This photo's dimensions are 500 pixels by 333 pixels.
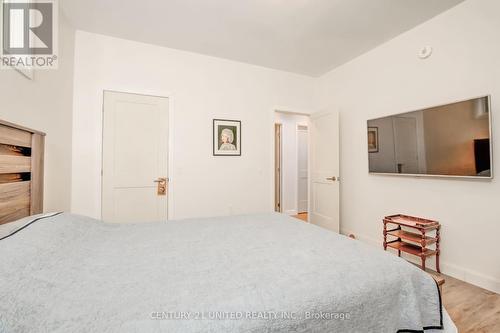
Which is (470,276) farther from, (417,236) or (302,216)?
(302,216)

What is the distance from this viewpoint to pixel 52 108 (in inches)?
84.9

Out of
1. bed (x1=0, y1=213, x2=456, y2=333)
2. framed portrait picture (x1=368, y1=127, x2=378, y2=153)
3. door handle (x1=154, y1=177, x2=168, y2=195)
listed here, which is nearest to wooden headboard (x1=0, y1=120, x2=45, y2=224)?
bed (x1=0, y1=213, x2=456, y2=333)

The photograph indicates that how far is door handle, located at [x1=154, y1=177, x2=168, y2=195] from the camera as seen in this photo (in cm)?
301

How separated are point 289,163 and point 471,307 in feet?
12.8

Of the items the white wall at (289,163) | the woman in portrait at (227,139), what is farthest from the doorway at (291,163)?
the woman in portrait at (227,139)

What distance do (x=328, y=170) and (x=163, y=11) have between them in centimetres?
307

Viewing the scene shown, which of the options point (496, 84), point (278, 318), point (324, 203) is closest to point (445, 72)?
point (496, 84)

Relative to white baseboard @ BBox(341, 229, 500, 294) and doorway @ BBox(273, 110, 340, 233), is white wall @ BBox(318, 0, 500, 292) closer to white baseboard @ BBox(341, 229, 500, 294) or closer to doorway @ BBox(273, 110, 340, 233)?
white baseboard @ BBox(341, 229, 500, 294)

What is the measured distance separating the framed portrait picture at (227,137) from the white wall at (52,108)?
176 cm

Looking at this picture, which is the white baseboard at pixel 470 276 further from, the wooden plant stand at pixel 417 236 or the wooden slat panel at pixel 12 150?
the wooden slat panel at pixel 12 150

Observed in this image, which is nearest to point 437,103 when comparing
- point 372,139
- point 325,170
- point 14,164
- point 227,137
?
point 372,139

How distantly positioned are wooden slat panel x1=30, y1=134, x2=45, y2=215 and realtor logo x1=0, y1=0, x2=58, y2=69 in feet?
1.81

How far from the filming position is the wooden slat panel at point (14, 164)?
1307 millimetres

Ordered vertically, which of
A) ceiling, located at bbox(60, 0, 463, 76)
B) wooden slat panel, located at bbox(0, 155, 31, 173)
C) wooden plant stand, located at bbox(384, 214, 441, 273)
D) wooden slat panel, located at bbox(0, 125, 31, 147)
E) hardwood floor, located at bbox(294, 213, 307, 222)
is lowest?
hardwood floor, located at bbox(294, 213, 307, 222)
